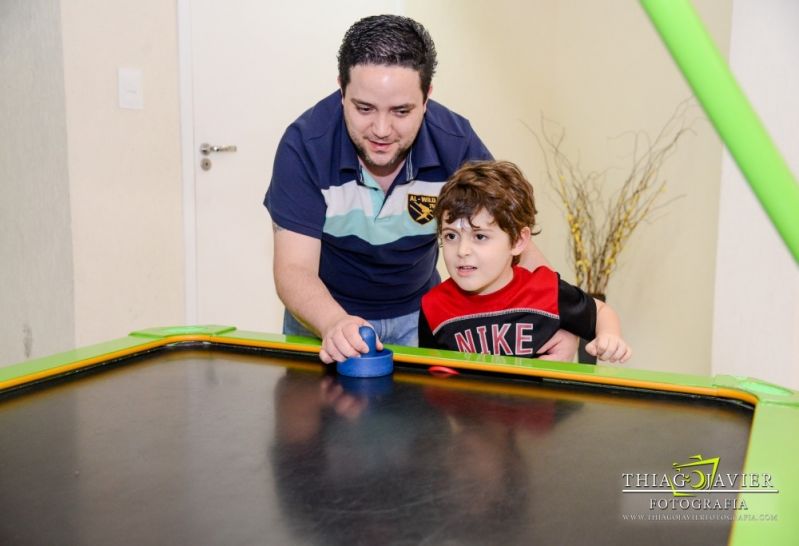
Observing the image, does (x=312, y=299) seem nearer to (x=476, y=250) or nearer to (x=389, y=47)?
(x=476, y=250)

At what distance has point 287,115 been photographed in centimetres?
364

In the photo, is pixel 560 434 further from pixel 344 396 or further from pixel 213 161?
pixel 213 161

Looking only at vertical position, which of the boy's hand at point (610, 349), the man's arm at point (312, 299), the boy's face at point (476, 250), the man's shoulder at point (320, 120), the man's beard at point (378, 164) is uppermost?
the man's shoulder at point (320, 120)

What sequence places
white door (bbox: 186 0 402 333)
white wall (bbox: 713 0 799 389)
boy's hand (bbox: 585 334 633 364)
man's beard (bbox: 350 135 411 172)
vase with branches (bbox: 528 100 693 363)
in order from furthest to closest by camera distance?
vase with branches (bbox: 528 100 693 363)
white door (bbox: 186 0 402 333)
white wall (bbox: 713 0 799 389)
man's beard (bbox: 350 135 411 172)
boy's hand (bbox: 585 334 633 364)

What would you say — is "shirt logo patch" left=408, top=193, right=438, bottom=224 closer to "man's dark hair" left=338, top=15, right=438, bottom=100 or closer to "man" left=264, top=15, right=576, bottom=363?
"man" left=264, top=15, right=576, bottom=363

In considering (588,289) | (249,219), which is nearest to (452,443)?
(249,219)

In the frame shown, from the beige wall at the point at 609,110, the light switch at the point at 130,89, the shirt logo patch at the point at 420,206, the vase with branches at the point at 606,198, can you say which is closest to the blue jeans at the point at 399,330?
the shirt logo patch at the point at 420,206

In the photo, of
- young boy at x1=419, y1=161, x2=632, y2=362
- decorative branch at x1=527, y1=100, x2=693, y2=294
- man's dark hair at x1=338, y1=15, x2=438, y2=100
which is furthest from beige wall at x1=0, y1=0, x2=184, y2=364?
decorative branch at x1=527, y1=100, x2=693, y2=294

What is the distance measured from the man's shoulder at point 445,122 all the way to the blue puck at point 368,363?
715 millimetres

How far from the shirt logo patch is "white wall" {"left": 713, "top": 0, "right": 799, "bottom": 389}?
1.24 m

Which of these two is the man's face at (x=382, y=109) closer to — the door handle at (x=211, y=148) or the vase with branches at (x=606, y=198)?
the door handle at (x=211, y=148)

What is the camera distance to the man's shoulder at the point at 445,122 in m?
2.06

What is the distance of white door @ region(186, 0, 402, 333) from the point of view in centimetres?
346

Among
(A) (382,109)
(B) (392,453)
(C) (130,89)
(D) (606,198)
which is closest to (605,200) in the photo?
(D) (606,198)
